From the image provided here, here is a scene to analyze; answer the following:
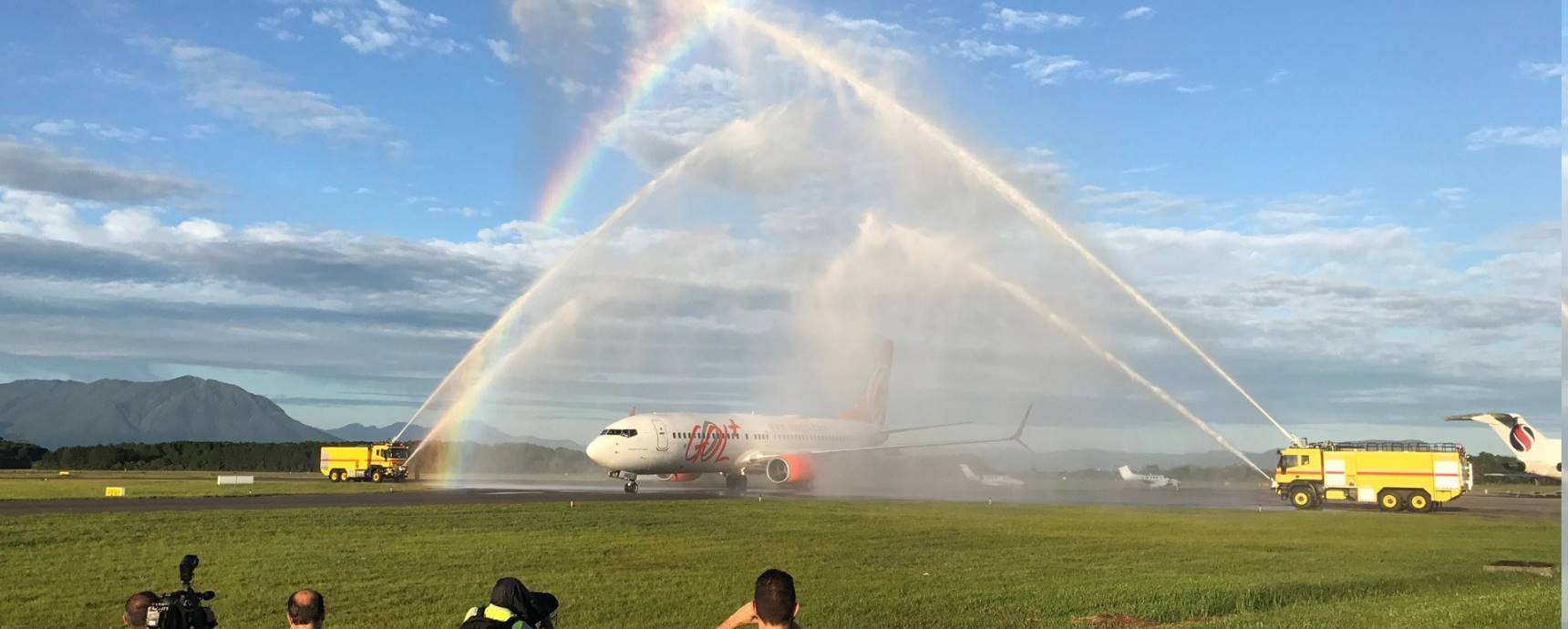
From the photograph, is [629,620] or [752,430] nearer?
[629,620]

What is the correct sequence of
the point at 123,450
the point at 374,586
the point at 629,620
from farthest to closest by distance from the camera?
the point at 123,450 → the point at 374,586 → the point at 629,620

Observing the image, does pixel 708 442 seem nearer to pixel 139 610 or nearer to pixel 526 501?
pixel 526 501

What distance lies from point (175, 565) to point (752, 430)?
45.1 m

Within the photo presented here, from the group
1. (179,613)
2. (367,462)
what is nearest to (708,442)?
(367,462)

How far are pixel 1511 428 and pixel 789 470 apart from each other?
1673 inches

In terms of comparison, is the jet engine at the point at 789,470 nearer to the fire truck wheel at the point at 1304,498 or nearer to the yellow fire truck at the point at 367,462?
the fire truck wheel at the point at 1304,498

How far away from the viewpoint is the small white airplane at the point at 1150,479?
293ft

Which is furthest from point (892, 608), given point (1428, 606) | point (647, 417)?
point (647, 417)

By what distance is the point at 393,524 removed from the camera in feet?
110

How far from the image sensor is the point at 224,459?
115625mm

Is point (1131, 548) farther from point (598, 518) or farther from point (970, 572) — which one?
point (598, 518)

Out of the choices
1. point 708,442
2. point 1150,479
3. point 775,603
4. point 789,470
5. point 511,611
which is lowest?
point 1150,479

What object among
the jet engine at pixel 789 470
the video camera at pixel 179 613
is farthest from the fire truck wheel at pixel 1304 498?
the video camera at pixel 179 613

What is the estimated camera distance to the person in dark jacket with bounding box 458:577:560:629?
300 inches
